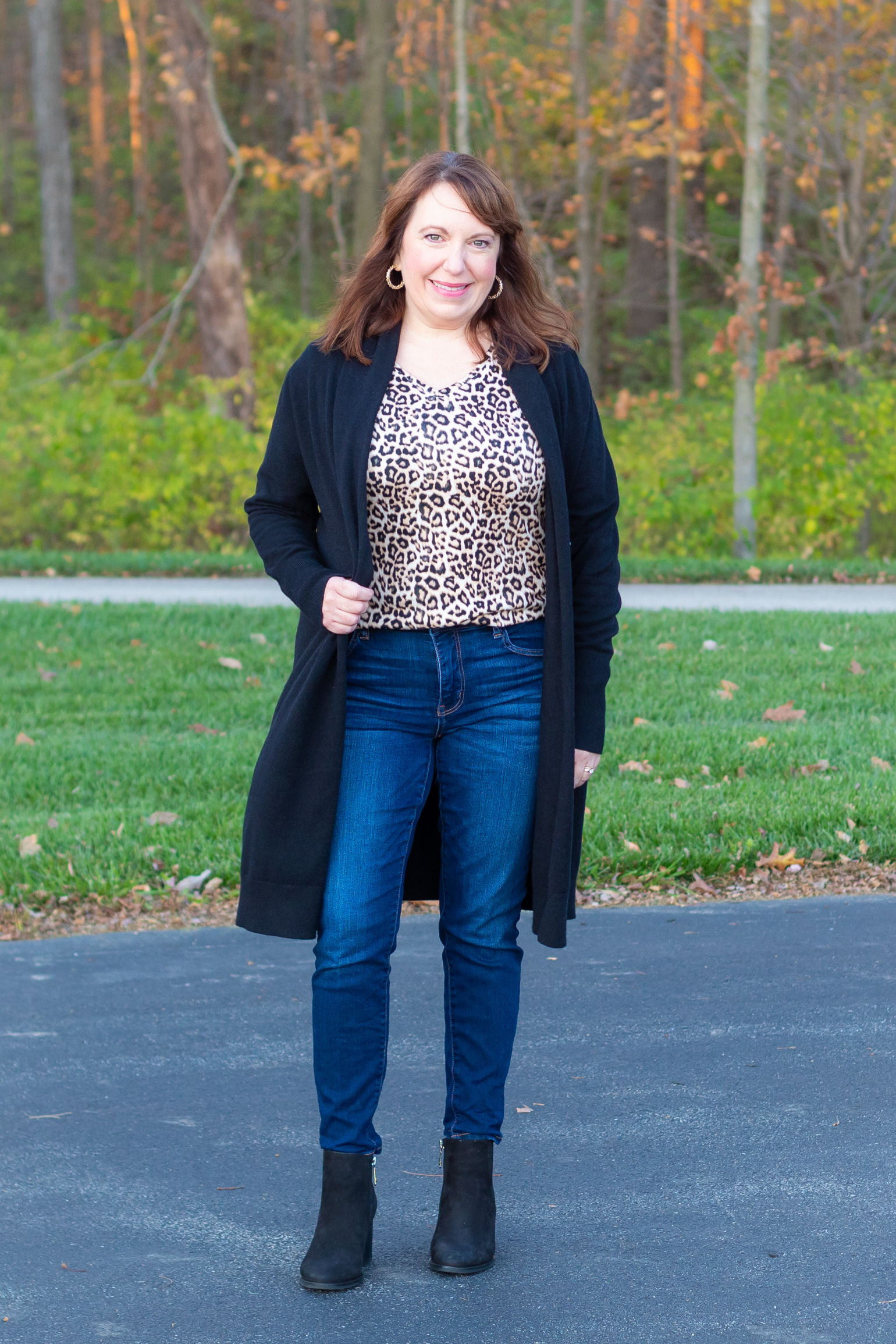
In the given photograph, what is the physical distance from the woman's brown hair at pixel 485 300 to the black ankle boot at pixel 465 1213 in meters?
1.47

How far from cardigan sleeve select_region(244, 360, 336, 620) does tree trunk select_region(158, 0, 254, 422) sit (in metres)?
14.8

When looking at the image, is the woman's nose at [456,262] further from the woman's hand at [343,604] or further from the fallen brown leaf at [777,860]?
the fallen brown leaf at [777,860]

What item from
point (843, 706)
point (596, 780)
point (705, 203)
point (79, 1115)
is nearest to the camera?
point (79, 1115)

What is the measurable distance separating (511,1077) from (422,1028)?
0.42 meters

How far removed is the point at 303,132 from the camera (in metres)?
21.4

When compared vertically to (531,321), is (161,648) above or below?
below

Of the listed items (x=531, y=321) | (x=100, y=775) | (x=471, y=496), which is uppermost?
(x=531, y=321)

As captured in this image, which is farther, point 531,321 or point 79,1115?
point 79,1115

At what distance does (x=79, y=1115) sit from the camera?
3.64 m

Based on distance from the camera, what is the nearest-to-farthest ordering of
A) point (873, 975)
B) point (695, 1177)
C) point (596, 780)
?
point (695, 1177)
point (873, 975)
point (596, 780)

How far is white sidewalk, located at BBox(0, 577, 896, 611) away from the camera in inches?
426

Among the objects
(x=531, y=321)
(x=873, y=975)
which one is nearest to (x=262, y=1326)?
(x=531, y=321)

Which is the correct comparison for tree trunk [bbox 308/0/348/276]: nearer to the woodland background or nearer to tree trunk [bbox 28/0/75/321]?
the woodland background

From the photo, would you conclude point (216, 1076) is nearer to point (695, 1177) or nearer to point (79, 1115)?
point (79, 1115)
